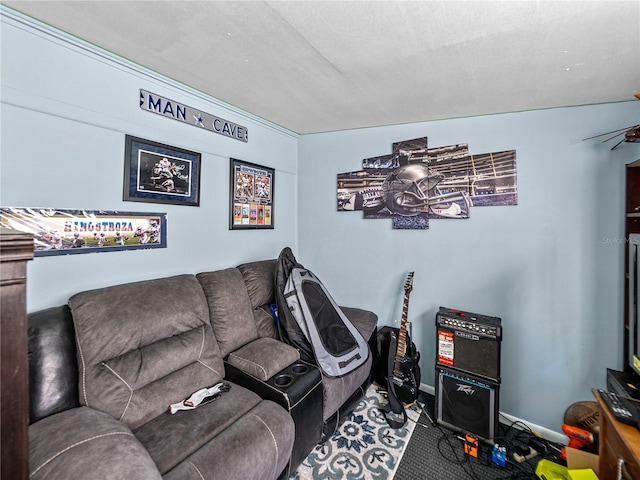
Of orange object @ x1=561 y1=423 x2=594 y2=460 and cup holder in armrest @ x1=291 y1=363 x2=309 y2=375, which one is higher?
cup holder in armrest @ x1=291 y1=363 x2=309 y2=375

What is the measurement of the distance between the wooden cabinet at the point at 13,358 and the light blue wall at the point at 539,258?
243cm

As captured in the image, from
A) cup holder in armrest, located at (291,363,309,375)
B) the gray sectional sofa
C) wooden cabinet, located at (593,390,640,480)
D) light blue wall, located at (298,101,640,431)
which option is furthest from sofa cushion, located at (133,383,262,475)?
light blue wall, located at (298,101,640,431)

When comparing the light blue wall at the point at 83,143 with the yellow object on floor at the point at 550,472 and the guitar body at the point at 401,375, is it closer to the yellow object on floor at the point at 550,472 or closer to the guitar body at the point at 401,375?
the guitar body at the point at 401,375

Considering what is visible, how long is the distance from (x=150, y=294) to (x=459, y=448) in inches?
88.2

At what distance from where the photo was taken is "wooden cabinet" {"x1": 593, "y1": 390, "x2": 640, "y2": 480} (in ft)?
3.39

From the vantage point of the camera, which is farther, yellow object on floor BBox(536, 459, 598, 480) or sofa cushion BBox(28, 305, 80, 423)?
yellow object on floor BBox(536, 459, 598, 480)

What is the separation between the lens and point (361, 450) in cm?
178

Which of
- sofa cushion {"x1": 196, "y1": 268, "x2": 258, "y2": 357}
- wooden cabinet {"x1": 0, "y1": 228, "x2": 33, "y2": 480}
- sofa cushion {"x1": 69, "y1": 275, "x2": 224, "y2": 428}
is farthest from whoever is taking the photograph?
sofa cushion {"x1": 196, "y1": 268, "x2": 258, "y2": 357}

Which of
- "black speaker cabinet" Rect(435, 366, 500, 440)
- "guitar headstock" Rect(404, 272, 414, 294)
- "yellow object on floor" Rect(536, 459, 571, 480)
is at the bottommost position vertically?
"yellow object on floor" Rect(536, 459, 571, 480)

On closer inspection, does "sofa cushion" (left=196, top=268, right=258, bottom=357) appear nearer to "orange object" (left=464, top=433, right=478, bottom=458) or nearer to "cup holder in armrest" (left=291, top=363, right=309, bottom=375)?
"cup holder in armrest" (left=291, top=363, right=309, bottom=375)

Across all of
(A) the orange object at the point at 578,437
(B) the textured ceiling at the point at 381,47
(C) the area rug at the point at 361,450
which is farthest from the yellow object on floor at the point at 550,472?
(B) the textured ceiling at the point at 381,47

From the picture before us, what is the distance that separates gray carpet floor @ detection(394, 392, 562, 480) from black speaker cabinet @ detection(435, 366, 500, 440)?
85 mm

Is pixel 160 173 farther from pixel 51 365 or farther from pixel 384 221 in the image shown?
pixel 384 221

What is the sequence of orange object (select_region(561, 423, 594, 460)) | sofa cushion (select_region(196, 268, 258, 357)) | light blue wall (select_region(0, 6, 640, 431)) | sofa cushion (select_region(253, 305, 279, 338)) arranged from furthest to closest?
sofa cushion (select_region(253, 305, 279, 338)), sofa cushion (select_region(196, 268, 258, 357)), orange object (select_region(561, 423, 594, 460)), light blue wall (select_region(0, 6, 640, 431))
